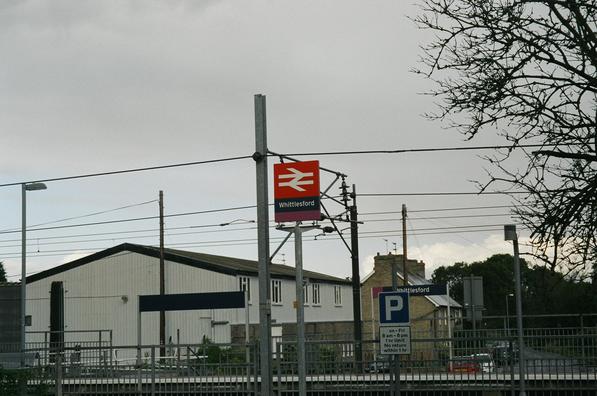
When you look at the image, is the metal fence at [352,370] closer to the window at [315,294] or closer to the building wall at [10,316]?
the building wall at [10,316]

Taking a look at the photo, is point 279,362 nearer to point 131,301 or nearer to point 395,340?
point 395,340

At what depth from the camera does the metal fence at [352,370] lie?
19.1 meters

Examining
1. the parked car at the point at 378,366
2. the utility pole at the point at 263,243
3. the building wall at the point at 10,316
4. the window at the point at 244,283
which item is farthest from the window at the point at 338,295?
the utility pole at the point at 263,243

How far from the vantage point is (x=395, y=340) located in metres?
15.9

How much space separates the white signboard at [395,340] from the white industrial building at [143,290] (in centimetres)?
4010

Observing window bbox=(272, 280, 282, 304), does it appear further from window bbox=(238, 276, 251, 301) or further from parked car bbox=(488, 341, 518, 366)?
parked car bbox=(488, 341, 518, 366)

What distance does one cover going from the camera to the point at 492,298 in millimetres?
107125

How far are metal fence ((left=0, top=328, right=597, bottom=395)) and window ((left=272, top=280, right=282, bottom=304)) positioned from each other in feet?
135

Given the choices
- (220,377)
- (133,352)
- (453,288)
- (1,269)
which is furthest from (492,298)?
(220,377)

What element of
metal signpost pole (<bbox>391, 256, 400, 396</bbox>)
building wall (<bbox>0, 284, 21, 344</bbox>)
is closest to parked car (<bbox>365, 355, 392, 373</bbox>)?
metal signpost pole (<bbox>391, 256, 400, 396</bbox>)

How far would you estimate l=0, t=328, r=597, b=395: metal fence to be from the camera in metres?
19.1

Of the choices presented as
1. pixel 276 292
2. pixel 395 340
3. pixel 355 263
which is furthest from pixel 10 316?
pixel 276 292

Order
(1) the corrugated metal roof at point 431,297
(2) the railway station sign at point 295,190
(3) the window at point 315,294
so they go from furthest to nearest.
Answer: (1) the corrugated metal roof at point 431,297
(3) the window at point 315,294
(2) the railway station sign at point 295,190

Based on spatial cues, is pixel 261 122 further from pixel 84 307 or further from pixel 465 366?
pixel 84 307
